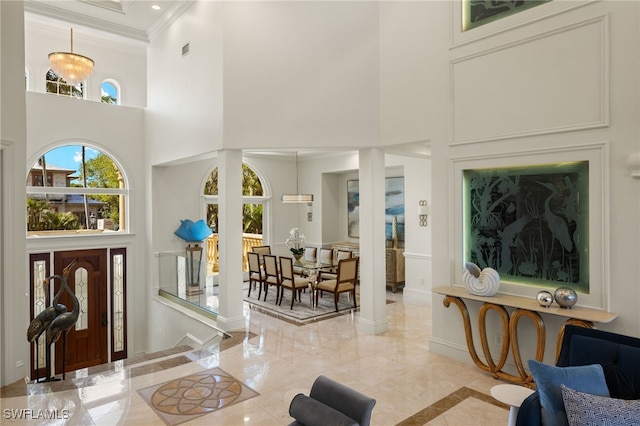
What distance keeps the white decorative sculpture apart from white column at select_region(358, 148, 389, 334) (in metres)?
1.53

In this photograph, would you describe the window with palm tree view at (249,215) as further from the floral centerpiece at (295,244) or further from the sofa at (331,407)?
the sofa at (331,407)

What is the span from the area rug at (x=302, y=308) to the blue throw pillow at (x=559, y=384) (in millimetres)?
4128

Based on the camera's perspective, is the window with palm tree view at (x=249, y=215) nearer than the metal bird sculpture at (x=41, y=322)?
No

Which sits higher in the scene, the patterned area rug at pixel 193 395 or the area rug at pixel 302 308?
the area rug at pixel 302 308

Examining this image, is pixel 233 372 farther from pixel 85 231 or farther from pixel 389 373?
pixel 85 231

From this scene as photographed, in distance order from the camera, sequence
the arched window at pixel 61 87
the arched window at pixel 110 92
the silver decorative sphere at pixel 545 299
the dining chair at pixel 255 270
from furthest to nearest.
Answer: the arched window at pixel 110 92 < the dining chair at pixel 255 270 < the arched window at pixel 61 87 < the silver decorative sphere at pixel 545 299

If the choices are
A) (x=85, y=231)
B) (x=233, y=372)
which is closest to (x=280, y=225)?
(x=85, y=231)

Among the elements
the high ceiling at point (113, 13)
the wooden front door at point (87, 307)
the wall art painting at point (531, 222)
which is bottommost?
the wooden front door at point (87, 307)

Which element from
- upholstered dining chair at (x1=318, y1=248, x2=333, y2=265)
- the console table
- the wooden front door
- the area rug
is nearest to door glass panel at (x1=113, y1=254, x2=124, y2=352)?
the wooden front door

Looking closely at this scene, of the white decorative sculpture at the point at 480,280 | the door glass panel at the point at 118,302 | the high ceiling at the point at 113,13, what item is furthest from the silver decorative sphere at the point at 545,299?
the door glass panel at the point at 118,302

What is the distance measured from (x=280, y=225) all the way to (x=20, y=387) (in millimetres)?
7054

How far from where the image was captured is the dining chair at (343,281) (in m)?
6.86

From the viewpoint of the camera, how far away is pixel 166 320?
7.64 metres

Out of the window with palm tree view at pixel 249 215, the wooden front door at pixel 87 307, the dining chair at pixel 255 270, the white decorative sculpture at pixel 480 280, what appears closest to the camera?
the white decorative sculpture at pixel 480 280
